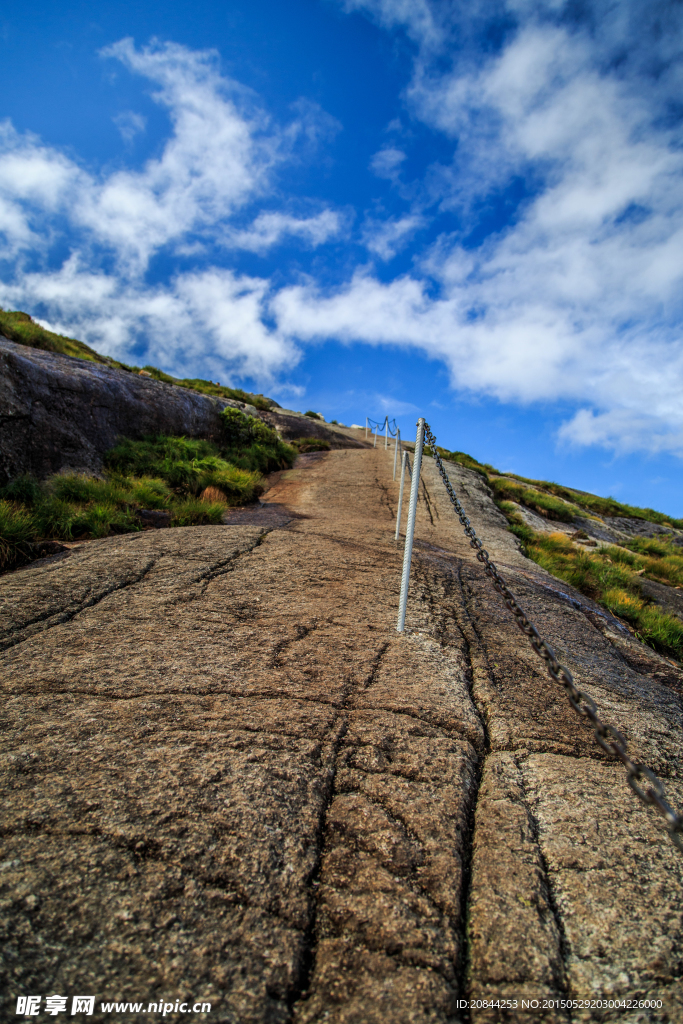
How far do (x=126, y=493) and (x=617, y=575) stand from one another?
9.43 meters

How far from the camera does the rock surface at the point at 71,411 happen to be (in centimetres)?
765

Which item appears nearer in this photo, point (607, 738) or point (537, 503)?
point (607, 738)

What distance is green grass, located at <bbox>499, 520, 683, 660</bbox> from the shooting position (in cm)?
641

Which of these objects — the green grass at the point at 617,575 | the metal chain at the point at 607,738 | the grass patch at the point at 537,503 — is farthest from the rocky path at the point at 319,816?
the grass patch at the point at 537,503

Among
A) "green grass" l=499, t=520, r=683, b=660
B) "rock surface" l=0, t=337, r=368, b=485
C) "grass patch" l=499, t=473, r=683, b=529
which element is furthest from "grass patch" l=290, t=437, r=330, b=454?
"grass patch" l=499, t=473, r=683, b=529

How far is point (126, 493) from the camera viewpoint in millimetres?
7906

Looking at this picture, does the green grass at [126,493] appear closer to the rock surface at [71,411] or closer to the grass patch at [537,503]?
the rock surface at [71,411]

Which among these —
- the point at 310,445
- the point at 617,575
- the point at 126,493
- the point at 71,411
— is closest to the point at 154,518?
the point at 126,493

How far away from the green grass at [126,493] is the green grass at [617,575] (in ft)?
20.0

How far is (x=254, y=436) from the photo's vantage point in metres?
14.3

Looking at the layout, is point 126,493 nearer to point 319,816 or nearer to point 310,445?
point 319,816

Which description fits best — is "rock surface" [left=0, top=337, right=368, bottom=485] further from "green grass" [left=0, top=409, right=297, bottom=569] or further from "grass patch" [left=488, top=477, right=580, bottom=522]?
"grass patch" [left=488, top=477, right=580, bottom=522]

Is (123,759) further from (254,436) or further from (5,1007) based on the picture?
(254,436)

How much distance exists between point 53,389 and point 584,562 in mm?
11240
